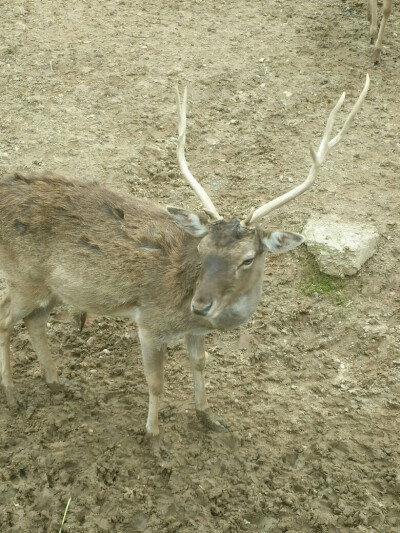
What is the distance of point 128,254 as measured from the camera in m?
5.59

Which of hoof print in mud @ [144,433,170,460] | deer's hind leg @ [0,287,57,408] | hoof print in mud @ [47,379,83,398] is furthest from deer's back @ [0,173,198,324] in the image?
hoof print in mud @ [144,433,170,460]

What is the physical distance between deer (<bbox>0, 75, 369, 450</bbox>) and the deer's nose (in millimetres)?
325

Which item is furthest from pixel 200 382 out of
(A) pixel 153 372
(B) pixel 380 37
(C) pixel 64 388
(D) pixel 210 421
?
(B) pixel 380 37

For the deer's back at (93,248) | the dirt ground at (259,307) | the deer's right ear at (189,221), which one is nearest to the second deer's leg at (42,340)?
the dirt ground at (259,307)

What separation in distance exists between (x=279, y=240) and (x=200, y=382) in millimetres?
1401

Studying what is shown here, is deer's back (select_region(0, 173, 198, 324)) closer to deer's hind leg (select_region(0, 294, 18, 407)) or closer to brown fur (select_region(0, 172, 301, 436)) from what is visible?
brown fur (select_region(0, 172, 301, 436))

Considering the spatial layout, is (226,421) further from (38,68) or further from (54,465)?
(38,68)

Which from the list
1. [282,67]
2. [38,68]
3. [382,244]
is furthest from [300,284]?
[38,68]

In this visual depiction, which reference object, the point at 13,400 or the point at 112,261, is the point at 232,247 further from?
the point at 13,400

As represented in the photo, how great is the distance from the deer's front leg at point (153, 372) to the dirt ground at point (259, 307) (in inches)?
6.2

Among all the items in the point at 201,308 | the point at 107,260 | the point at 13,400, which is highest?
the point at 201,308

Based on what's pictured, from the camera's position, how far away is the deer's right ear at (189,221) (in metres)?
5.29

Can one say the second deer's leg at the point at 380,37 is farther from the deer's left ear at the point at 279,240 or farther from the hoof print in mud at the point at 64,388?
the hoof print in mud at the point at 64,388

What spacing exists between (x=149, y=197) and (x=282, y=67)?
118 inches
